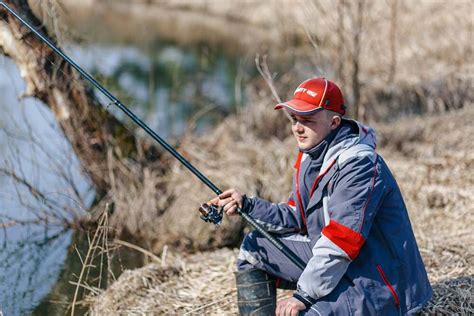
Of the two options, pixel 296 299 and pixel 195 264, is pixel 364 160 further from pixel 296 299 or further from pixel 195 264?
pixel 195 264

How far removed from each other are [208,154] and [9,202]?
2.08 metres

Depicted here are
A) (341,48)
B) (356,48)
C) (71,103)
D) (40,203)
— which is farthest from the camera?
(341,48)

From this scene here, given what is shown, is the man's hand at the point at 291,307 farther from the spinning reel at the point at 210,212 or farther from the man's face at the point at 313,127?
the man's face at the point at 313,127

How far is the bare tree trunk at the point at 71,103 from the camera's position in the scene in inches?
221

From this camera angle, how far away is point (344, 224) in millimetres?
2852

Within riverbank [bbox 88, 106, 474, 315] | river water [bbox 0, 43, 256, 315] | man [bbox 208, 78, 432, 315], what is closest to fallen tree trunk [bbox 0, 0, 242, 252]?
river water [bbox 0, 43, 256, 315]

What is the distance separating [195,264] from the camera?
4.91 m

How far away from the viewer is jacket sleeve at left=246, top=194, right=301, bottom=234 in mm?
3280

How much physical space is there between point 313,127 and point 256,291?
2.86 ft

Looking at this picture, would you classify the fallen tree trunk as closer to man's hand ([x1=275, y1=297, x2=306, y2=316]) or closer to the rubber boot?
the rubber boot

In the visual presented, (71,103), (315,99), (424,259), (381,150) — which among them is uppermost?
(315,99)

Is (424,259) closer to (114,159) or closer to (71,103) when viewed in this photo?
(114,159)

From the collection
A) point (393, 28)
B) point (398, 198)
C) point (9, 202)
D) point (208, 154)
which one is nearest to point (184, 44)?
point (393, 28)

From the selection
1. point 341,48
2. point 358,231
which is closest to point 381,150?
point 341,48
